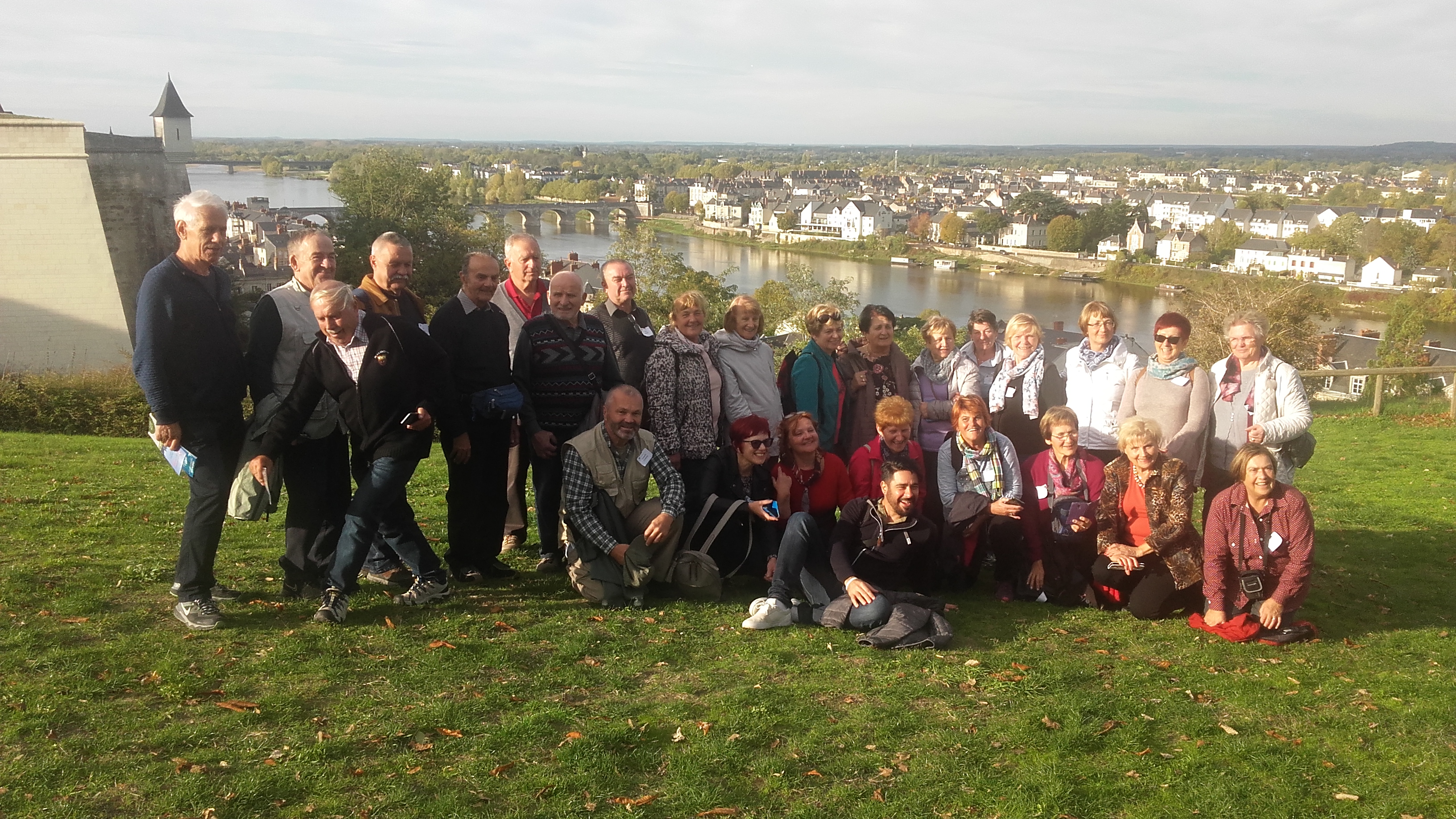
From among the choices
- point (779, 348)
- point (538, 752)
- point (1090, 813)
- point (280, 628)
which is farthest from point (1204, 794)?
point (779, 348)

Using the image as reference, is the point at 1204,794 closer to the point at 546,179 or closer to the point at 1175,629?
the point at 1175,629

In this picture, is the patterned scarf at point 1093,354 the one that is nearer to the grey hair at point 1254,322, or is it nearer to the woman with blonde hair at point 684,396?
the grey hair at point 1254,322

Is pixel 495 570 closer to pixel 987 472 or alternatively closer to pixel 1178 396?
pixel 987 472

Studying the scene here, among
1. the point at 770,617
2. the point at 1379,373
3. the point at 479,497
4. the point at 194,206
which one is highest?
the point at 194,206

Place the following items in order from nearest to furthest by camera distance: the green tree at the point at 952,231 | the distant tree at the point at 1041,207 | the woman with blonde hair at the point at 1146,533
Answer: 1. the woman with blonde hair at the point at 1146,533
2. the green tree at the point at 952,231
3. the distant tree at the point at 1041,207

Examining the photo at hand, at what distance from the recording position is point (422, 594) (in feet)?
14.3

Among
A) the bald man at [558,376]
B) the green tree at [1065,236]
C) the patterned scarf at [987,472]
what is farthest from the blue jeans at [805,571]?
the green tree at [1065,236]

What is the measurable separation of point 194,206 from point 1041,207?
8311 cm

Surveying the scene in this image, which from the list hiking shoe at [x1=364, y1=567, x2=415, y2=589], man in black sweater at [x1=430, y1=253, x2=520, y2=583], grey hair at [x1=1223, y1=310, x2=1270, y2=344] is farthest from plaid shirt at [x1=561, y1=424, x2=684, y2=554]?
grey hair at [x1=1223, y1=310, x2=1270, y2=344]

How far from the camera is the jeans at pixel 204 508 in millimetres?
3932

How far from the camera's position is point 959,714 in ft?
11.6

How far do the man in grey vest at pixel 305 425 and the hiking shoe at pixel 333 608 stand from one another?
1.05ft

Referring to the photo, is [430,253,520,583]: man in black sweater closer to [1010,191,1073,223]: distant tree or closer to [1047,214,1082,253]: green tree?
[1047,214,1082,253]: green tree

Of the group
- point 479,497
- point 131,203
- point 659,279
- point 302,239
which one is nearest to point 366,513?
point 479,497
